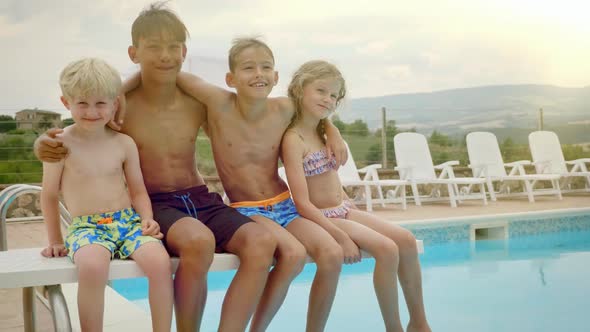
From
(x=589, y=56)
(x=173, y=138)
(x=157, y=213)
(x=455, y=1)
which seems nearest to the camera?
(x=157, y=213)

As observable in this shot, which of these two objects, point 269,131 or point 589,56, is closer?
point 269,131

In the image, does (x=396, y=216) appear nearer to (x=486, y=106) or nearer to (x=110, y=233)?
(x=110, y=233)

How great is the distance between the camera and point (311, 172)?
2.65m

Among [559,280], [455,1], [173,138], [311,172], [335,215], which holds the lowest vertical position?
[559,280]

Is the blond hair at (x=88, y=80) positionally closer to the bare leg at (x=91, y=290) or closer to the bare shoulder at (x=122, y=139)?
the bare shoulder at (x=122, y=139)

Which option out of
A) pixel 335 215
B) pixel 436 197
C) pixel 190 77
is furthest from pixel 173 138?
pixel 436 197

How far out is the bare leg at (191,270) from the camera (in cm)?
201

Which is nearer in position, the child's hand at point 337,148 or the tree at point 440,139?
the child's hand at point 337,148

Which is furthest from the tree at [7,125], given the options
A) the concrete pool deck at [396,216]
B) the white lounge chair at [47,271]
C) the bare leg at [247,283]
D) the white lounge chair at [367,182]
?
the bare leg at [247,283]

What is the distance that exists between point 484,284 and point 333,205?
2906 millimetres

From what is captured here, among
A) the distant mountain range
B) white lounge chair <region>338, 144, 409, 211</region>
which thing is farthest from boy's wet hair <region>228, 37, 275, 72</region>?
the distant mountain range

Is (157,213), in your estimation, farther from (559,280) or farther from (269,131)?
(559,280)

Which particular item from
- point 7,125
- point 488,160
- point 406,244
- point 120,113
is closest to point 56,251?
point 120,113

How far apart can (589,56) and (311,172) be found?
66.5ft
